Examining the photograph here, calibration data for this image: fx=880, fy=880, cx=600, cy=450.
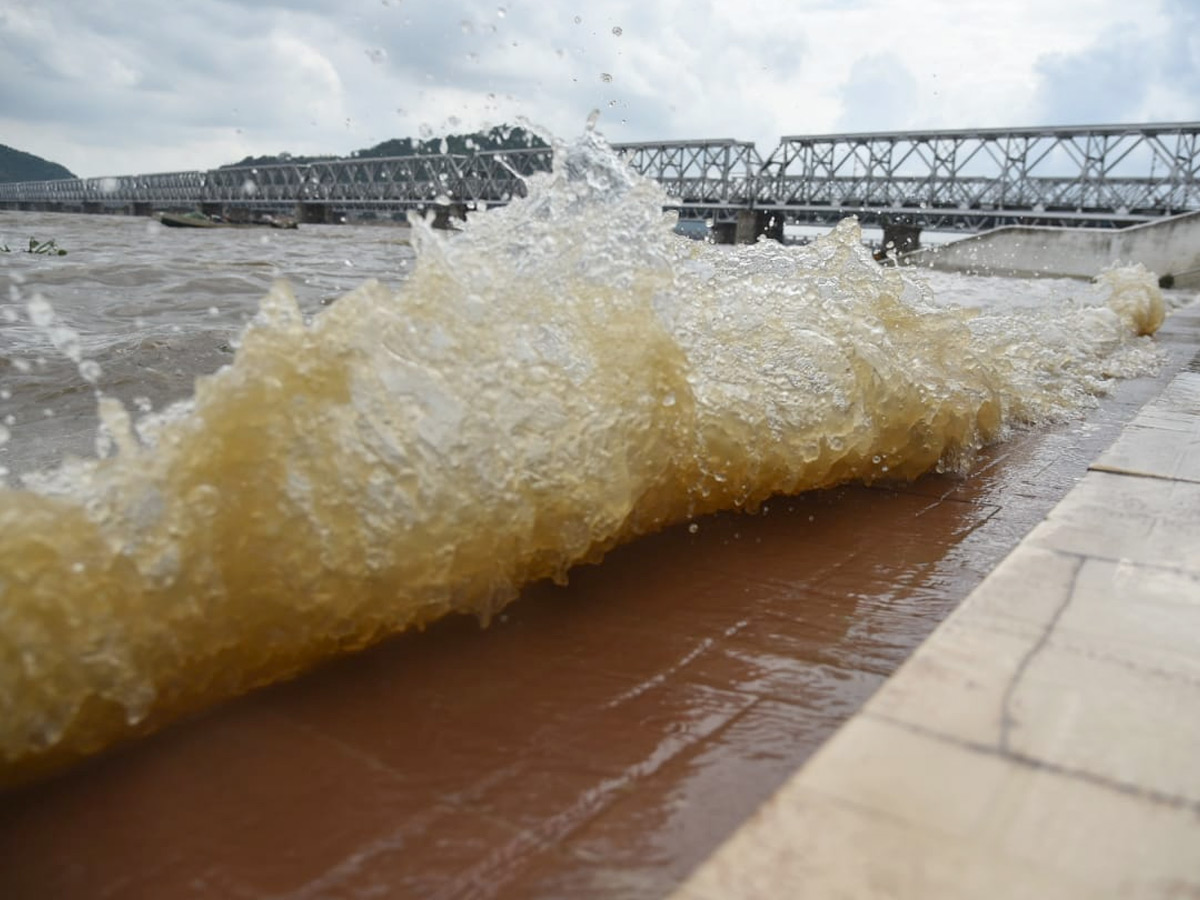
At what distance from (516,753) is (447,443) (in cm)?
70

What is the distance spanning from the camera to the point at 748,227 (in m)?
36.3

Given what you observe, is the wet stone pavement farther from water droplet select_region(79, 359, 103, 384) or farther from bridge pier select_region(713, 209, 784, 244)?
bridge pier select_region(713, 209, 784, 244)

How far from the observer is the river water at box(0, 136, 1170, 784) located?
1.39m

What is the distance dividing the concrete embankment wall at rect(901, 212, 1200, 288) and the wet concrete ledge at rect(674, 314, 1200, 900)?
17.7 metres

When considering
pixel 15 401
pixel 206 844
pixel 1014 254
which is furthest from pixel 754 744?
pixel 1014 254

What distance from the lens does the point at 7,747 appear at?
1247 mm

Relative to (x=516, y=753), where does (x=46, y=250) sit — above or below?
above

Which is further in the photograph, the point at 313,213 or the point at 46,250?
the point at 313,213


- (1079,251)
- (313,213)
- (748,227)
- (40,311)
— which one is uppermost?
(313,213)

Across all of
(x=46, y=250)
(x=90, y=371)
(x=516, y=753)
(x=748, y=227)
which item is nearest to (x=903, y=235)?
(x=748, y=227)

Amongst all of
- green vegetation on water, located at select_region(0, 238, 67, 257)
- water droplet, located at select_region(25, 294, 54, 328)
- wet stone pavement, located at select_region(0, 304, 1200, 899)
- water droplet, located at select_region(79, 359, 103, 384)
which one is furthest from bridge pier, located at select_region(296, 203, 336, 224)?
wet stone pavement, located at select_region(0, 304, 1200, 899)

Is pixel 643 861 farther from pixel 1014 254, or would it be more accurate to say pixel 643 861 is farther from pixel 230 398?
pixel 1014 254

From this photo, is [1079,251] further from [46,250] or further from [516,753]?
[516,753]

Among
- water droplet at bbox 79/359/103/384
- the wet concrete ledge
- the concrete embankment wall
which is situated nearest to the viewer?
the wet concrete ledge
